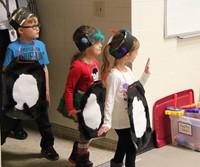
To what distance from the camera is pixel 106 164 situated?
3449 mm

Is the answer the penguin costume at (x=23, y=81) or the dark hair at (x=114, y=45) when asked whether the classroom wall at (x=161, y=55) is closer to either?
the dark hair at (x=114, y=45)

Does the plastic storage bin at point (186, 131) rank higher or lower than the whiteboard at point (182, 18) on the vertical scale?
lower

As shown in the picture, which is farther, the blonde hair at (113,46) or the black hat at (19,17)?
the black hat at (19,17)

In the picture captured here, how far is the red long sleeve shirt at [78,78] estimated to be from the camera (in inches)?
124

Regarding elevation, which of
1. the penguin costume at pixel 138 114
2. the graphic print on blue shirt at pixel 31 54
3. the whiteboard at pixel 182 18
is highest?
the whiteboard at pixel 182 18

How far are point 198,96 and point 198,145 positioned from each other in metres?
0.72

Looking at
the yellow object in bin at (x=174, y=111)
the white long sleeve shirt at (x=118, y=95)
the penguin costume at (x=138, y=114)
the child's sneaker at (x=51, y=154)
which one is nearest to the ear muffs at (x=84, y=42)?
the white long sleeve shirt at (x=118, y=95)

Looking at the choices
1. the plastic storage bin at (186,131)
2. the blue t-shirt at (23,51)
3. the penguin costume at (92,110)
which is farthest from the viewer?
the plastic storage bin at (186,131)

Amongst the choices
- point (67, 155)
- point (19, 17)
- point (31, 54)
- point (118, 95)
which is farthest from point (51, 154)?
point (19, 17)

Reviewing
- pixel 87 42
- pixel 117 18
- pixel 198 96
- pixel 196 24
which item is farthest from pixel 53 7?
pixel 198 96

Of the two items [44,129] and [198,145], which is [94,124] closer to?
[44,129]

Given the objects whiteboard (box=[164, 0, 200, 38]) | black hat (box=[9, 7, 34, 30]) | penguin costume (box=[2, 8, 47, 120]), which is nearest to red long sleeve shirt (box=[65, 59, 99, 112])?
penguin costume (box=[2, 8, 47, 120])

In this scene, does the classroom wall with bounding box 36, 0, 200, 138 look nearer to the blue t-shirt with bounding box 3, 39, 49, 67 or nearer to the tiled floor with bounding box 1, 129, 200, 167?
the tiled floor with bounding box 1, 129, 200, 167

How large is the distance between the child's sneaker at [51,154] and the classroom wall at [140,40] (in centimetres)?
48
